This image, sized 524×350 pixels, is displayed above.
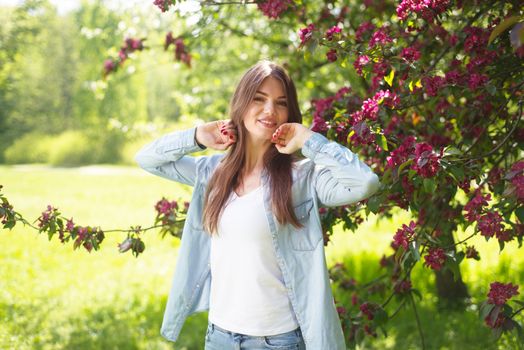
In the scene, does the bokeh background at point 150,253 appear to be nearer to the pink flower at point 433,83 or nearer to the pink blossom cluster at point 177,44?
the pink blossom cluster at point 177,44

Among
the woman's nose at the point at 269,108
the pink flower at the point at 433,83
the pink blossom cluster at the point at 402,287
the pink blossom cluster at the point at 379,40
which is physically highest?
the pink blossom cluster at the point at 379,40

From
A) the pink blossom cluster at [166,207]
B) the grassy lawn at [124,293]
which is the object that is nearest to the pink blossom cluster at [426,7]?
the pink blossom cluster at [166,207]

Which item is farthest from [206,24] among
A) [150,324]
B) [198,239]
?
[150,324]

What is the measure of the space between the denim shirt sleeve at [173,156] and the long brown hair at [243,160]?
0.17 meters

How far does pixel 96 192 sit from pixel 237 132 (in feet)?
39.0

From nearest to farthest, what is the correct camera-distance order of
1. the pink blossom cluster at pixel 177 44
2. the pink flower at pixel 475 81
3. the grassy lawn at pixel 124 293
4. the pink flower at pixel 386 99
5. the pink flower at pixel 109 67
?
the pink flower at pixel 386 99 → the pink flower at pixel 475 81 → the pink blossom cluster at pixel 177 44 → the pink flower at pixel 109 67 → the grassy lawn at pixel 124 293

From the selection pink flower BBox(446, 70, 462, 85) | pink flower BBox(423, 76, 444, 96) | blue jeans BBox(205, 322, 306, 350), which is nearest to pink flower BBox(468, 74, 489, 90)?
pink flower BBox(446, 70, 462, 85)

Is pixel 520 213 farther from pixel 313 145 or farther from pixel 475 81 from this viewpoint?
pixel 313 145

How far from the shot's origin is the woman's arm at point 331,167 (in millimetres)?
1902

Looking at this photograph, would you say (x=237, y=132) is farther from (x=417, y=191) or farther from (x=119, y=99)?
(x=119, y=99)

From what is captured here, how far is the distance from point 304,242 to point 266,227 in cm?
15

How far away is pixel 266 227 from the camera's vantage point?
6.79ft

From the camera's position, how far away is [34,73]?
28.1 m

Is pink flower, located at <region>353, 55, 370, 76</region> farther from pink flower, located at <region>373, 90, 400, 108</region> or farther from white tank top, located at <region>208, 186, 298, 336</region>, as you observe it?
white tank top, located at <region>208, 186, 298, 336</region>
